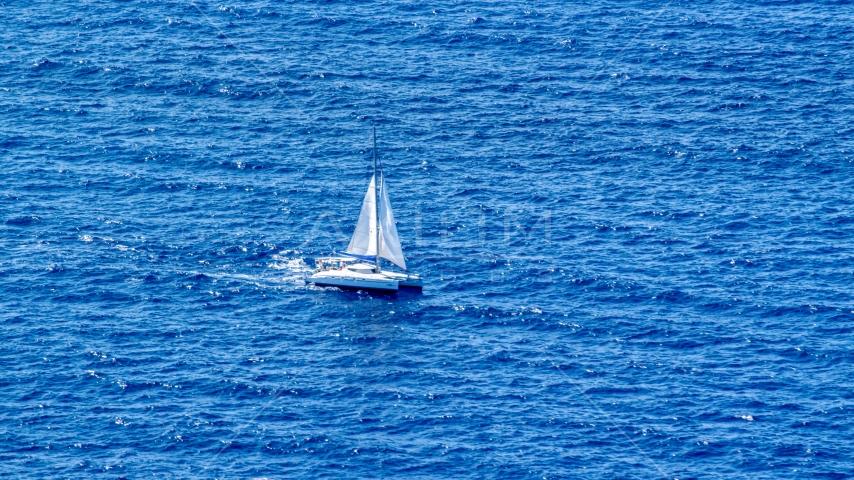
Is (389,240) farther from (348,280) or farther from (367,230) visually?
(348,280)

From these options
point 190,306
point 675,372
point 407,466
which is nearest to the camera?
point 407,466

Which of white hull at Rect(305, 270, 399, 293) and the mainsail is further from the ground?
the mainsail

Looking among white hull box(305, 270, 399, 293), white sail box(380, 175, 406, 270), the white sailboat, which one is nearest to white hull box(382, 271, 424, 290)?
the white sailboat

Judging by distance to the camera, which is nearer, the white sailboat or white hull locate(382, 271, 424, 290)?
white hull locate(382, 271, 424, 290)

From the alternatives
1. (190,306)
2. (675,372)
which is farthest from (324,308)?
(675,372)

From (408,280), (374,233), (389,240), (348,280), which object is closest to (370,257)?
(374,233)

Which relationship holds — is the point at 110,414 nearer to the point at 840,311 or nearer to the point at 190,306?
the point at 190,306

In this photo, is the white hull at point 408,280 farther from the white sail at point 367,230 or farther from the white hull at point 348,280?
the white sail at point 367,230

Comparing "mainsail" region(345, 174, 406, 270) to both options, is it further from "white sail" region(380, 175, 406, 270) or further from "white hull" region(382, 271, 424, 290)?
"white hull" region(382, 271, 424, 290)
